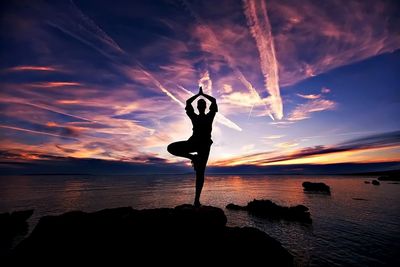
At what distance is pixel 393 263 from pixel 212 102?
1636cm

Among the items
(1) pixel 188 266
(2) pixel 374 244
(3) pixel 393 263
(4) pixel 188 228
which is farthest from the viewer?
(2) pixel 374 244

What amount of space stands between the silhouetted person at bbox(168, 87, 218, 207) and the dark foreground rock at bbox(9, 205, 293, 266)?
85.7 inches

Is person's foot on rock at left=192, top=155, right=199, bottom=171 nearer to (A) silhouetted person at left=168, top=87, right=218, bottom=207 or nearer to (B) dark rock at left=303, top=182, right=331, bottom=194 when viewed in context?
(A) silhouetted person at left=168, top=87, right=218, bottom=207

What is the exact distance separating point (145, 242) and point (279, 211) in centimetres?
2784

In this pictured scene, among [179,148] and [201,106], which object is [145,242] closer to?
[179,148]

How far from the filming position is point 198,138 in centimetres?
805

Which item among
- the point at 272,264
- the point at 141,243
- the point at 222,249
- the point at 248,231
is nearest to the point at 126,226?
the point at 141,243

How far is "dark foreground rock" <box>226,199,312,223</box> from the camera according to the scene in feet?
89.2

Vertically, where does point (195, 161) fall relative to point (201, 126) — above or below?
below

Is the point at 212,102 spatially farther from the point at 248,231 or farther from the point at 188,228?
the point at 248,231

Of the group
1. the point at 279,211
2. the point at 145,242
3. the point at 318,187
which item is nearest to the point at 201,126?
the point at 145,242

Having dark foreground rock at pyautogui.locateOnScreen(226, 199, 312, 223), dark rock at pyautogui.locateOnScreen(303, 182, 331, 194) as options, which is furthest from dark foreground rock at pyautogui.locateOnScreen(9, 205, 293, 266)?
dark rock at pyautogui.locateOnScreen(303, 182, 331, 194)

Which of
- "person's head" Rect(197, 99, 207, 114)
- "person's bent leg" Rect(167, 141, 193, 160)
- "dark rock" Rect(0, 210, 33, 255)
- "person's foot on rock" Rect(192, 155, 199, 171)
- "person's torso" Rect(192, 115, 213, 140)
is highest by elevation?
"person's head" Rect(197, 99, 207, 114)

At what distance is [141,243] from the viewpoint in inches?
295
